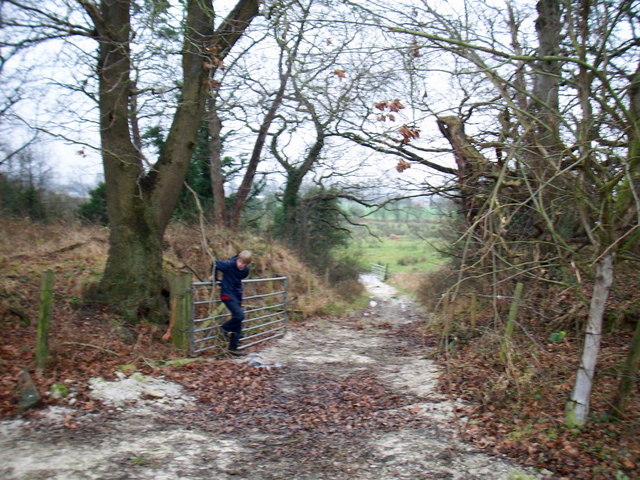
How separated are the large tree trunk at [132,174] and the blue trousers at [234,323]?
4.11 ft

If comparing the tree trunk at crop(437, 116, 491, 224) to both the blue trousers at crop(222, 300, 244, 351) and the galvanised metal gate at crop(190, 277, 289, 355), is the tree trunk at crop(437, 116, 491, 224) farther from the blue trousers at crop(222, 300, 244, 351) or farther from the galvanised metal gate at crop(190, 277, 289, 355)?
the galvanised metal gate at crop(190, 277, 289, 355)

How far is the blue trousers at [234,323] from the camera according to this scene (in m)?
9.79

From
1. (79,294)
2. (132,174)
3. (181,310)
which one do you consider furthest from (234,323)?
(132,174)

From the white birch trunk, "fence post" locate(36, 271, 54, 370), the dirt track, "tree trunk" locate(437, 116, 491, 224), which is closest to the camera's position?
the dirt track

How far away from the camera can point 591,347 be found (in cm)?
599

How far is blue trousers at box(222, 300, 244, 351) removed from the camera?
979cm

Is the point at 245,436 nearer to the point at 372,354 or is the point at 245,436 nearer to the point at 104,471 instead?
the point at 104,471

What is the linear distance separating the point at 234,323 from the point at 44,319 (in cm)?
366

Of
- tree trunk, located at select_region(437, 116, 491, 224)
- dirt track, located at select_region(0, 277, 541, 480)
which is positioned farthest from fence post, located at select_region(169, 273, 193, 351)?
tree trunk, located at select_region(437, 116, 491, 224)

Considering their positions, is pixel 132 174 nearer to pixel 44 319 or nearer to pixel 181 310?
pixel 181 310

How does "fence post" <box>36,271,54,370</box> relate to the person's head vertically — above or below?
below

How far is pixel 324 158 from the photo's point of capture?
70.2 feet

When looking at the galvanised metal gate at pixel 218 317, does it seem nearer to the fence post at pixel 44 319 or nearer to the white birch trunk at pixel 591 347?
the fence post at pixel 44 319

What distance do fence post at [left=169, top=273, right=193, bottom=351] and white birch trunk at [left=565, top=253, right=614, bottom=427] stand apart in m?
5.81
